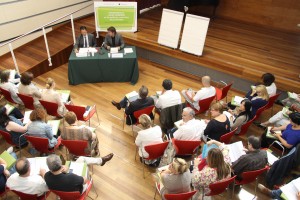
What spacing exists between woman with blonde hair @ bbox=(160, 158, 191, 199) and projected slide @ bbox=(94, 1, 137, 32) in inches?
203

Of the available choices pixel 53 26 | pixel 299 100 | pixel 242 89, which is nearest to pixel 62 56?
pixel 53 26

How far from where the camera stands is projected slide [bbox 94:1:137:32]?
7106mm

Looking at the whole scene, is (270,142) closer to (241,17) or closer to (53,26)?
(241,17)

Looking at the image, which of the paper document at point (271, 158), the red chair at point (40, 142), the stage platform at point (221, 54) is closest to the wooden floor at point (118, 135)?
the stage platform at point (221, 54)

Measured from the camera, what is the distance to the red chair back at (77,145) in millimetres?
3721

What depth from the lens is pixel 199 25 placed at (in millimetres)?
6473

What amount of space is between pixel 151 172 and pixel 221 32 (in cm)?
509

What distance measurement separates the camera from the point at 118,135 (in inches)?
202

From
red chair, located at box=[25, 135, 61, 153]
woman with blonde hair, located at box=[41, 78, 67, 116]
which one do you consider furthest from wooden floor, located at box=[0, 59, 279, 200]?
woman with blonde hair, located at box=[41, 78, 67, 116]

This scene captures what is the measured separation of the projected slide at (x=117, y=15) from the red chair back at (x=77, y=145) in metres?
4.42

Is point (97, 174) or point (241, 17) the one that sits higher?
point (241, 17)

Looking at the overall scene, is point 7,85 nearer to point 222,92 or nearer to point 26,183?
point 26,183

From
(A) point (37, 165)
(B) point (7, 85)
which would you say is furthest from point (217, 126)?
(B) point (7, 85)

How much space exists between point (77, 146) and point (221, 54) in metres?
4.46
